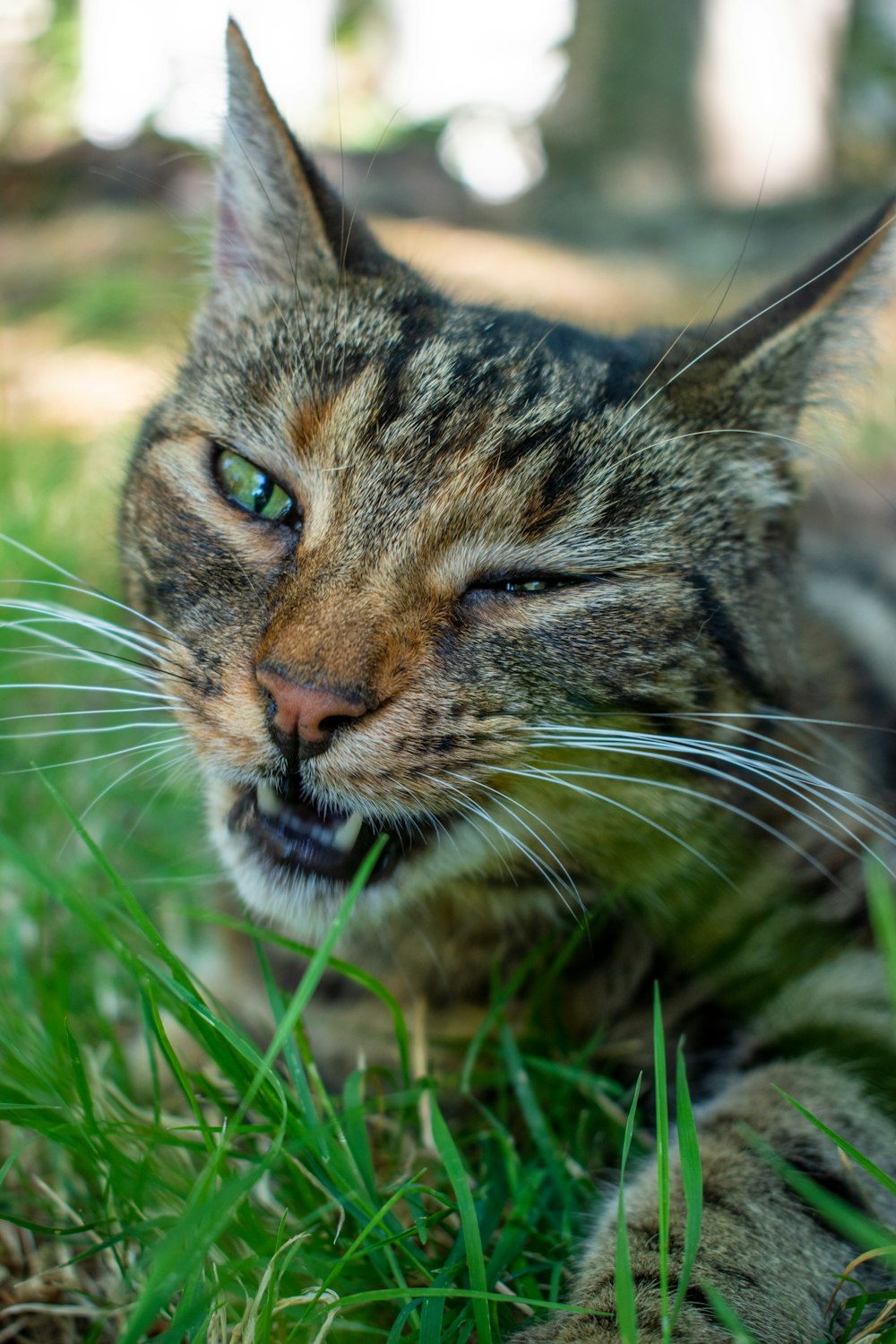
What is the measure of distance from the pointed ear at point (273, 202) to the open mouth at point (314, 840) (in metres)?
0.89

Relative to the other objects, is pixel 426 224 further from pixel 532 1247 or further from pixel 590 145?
pixel 532 1247

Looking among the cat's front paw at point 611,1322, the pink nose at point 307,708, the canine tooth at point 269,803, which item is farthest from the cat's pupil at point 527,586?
the cat's front paw at point 611,1322

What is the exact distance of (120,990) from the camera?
6.59 ft

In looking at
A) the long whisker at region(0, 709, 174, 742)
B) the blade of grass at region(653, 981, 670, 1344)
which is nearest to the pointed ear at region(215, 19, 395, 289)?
the long whisker at region(0, 709, 174, 742)

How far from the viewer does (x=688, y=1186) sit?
47.5 inches

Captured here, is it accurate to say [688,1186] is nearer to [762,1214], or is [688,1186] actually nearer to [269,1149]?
[762,1214]

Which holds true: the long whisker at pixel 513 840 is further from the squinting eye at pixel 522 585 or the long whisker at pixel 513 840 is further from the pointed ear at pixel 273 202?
the pointed ear at pixel 273 202

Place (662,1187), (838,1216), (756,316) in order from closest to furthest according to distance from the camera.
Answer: (838,1216)
(662,1187)
(756,316)

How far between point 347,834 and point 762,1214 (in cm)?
73

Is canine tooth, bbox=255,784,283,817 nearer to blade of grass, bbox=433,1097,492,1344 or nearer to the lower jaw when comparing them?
the lower jaw

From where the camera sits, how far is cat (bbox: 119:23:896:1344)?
1.42 meters

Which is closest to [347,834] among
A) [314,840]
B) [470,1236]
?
[314,840]

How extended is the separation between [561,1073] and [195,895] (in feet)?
3.43

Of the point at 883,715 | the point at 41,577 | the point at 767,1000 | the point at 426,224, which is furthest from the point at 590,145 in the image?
the point at 767,1000
